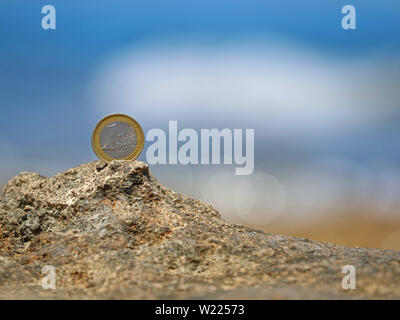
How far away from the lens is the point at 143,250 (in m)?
7.33

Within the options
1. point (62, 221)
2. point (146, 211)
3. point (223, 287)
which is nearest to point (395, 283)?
point (223, 287)

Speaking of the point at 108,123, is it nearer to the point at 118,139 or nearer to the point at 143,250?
the point at 118,139

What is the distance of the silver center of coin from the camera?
962cm

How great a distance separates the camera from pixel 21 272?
7039mm

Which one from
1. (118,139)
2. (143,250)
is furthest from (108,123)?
(143,250)

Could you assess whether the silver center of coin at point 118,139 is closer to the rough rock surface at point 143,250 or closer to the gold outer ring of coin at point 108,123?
the gold outer ring of coin at point 108,123

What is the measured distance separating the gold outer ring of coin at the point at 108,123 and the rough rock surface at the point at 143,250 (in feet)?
0.91

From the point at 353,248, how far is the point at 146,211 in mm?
4519

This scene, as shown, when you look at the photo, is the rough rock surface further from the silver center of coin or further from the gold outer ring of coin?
the silver center of coin

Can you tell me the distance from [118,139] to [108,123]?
46 cm

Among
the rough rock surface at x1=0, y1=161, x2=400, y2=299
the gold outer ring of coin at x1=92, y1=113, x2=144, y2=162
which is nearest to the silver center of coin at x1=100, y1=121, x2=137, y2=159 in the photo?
the gold outer ring of coin at x1=92, y1=113, x2=144, y2=162

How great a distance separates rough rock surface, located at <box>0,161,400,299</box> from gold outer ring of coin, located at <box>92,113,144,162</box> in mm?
278

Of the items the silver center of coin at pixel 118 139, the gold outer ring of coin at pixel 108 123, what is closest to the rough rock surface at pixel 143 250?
the gold outer ring of coin at pixel 108 123
